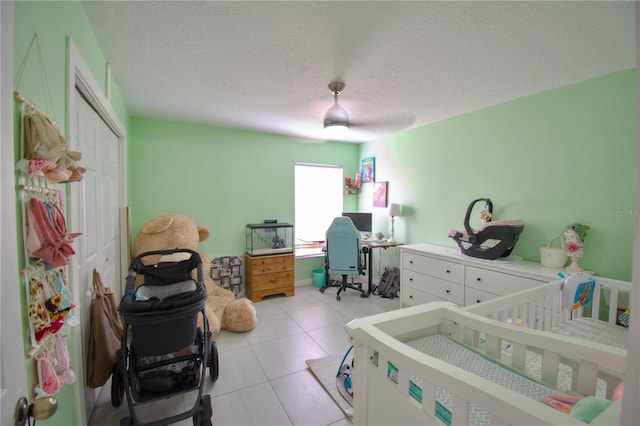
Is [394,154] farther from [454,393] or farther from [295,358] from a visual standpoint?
[454,393]

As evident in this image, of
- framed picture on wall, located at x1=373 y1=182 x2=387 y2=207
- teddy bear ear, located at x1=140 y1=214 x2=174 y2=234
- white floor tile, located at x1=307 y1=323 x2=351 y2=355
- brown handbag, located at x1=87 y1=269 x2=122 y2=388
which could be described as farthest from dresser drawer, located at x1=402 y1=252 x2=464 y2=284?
brown handbag, located at x1=87 y1=269 x2=122 y2=388

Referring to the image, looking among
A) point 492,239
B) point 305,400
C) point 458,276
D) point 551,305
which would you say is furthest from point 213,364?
point 492,239

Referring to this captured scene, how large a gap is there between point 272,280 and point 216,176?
5.42 ft

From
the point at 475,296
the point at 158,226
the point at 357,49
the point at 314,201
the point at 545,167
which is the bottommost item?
the point at 475,296

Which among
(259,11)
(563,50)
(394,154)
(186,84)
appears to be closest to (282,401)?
(259,11)

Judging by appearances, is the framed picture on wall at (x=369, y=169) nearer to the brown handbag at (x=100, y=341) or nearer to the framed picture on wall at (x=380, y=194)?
the framed picture on wall at (x=380, y=194)

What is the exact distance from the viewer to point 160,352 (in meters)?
1.55

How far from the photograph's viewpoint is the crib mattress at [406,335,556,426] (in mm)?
914

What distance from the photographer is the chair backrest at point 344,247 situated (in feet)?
12.3

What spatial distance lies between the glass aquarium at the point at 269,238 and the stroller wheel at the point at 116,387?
6.99 ft

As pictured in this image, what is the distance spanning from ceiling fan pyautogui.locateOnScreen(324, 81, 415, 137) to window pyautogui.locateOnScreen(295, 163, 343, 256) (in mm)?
753

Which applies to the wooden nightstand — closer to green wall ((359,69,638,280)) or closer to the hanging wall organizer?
green wall ((359,69,638,280))

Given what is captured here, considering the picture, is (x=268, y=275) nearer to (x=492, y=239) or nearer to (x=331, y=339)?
(x=331, y=339)

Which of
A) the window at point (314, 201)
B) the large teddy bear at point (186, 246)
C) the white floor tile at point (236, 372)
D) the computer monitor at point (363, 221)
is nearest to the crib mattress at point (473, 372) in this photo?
the white floor tile at point (236, 372)
